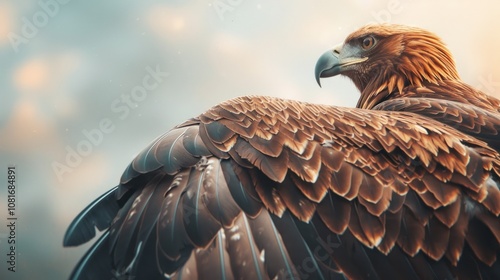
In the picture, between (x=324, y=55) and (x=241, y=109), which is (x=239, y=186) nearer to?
(x=241, y=109)

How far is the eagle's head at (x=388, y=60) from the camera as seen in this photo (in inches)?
153

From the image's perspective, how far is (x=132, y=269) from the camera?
2.08 m

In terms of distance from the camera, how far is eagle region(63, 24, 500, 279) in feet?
6.67

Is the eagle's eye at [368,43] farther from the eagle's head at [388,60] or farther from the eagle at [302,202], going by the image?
the eagle at [302,202]

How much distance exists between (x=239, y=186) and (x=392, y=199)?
0.51 meters

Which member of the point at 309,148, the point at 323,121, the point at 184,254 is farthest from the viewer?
the point at 323,121

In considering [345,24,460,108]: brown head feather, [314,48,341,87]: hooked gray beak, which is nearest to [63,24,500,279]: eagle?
[345,24,460,108]: brown head feather

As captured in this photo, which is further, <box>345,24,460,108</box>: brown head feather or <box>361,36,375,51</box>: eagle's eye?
<box>361,36,375,51</box>: eagle's eye

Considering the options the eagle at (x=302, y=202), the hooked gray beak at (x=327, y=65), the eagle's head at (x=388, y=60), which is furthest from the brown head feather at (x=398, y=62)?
the eagle at (x=302, y=202)

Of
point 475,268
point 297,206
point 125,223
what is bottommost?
point 475,268

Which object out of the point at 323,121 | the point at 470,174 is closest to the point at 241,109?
the point at 323,121

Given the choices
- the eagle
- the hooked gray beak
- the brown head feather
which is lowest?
the brown head feather

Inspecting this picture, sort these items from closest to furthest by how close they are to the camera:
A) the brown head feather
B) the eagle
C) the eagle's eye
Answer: the eagle → the brown head feather → the eagle's eye

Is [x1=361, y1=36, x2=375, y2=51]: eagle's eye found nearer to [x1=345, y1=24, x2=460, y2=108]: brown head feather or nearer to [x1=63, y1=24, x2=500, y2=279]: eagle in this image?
[x1=345, y1=24, x2=460, y2=108]: brown head feather
